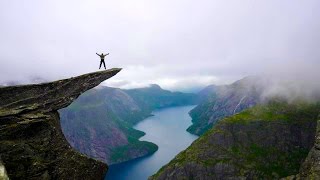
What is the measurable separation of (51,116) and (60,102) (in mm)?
2342

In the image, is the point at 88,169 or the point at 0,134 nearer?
the point at 0,134

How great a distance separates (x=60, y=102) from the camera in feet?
141

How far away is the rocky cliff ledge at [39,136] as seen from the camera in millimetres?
37656

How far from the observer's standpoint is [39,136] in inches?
1575

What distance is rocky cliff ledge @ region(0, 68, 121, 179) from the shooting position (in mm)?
37656

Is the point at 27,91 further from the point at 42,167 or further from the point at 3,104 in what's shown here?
the point at 42,167

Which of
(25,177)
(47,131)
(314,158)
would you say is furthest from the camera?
(314,158)

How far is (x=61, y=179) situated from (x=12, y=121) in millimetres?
8318

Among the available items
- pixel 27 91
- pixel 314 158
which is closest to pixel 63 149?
pixel 27 91

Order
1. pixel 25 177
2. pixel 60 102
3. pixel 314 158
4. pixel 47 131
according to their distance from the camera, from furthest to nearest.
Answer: pixel 314 158 → pixel 60 102 → pixel 47 131 → pixel 25 177

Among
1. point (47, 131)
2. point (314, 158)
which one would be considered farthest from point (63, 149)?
point (314, 158)

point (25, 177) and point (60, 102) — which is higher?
point (60, 102)

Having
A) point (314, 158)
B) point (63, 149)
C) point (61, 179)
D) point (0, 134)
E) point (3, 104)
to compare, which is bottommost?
point (314, 158)

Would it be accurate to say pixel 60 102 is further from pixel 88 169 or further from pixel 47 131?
pixel 88 169
